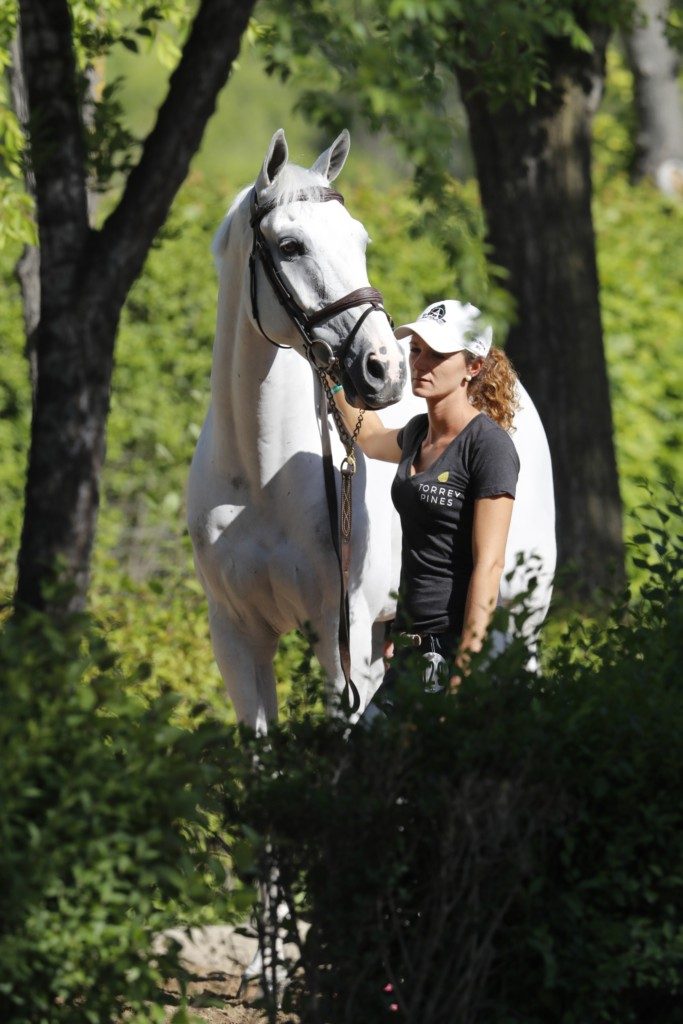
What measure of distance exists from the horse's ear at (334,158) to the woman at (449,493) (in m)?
0.58

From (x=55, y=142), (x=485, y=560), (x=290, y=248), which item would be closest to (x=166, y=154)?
(x=55, y=142)

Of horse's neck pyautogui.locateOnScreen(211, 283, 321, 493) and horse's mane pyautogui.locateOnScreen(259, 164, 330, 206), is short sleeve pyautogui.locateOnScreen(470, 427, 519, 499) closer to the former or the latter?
horse's neck pyautogui.locateOnScreen(211, 283, 321, 493)

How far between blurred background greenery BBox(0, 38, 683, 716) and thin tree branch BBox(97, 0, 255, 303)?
2307mm

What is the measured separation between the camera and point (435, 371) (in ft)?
13.8

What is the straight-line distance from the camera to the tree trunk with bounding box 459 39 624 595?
885 cm

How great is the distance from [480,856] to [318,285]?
6.08 feet

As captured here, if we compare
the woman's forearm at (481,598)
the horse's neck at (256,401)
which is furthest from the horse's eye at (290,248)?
the woman's forearm at (481,598)

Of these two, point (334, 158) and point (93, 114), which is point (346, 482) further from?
point (93, 114)

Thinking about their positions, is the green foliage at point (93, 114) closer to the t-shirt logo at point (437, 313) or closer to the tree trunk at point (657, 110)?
the t-shirt logo at point (437, 313)

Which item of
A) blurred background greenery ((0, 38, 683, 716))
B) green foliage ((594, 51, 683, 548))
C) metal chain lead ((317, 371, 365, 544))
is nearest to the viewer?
metal chain lead ((317, 371, 365, 544))

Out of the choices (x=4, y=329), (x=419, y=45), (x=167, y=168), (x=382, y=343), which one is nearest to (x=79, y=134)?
(x=167, y=168)

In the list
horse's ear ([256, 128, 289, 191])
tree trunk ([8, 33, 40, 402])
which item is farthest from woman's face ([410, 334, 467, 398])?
tree trunk ([8, 33, 40, 402])

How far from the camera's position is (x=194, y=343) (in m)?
10.6

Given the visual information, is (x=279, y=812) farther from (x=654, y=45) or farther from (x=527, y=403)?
(x=654, y=45)
